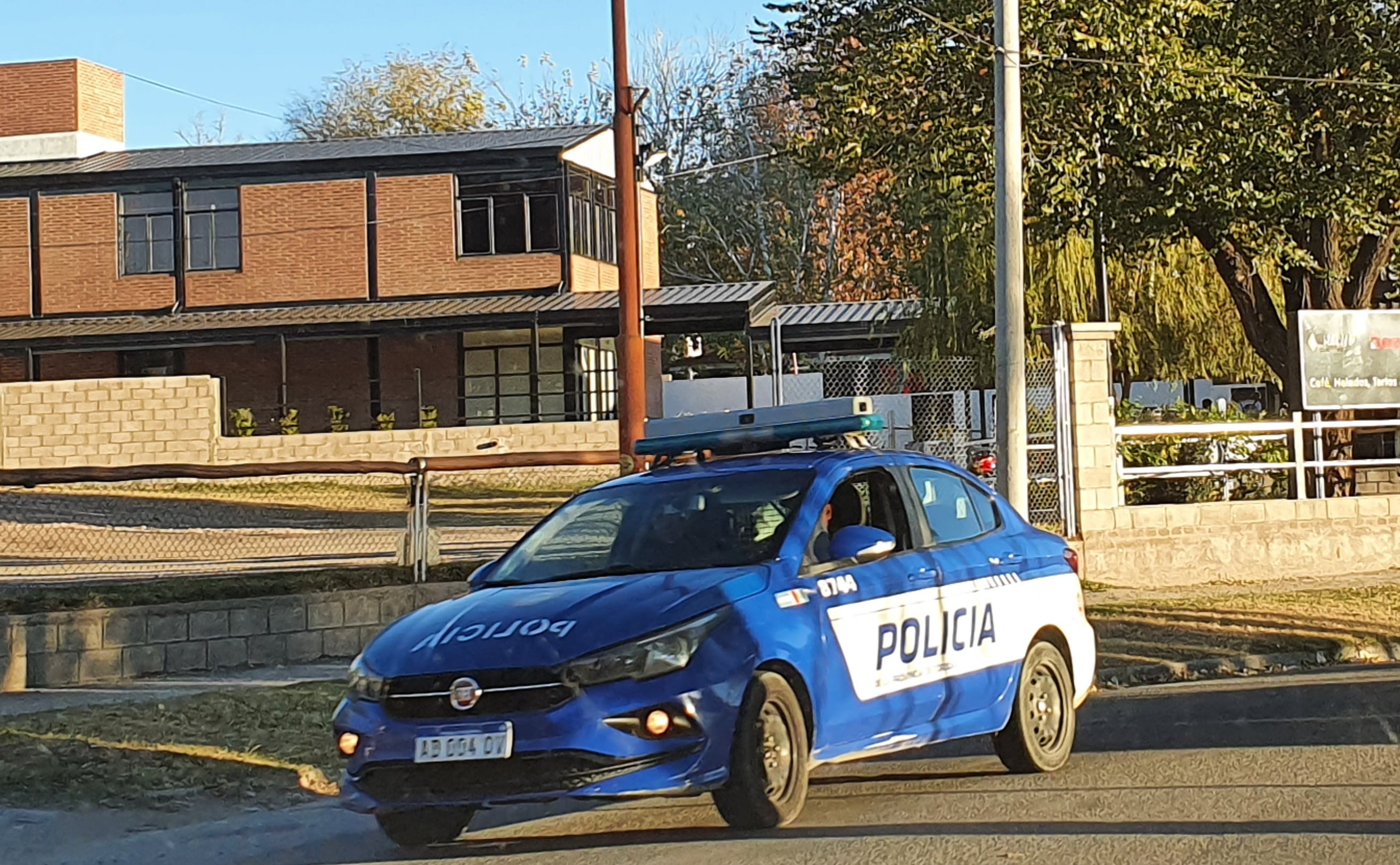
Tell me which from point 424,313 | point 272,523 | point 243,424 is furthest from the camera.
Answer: point 424,313

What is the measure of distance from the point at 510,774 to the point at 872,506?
244 cm

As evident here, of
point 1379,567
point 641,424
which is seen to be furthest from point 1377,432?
point 641,424

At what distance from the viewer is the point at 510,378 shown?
37625 millimetres

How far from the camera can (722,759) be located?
7.18 metres

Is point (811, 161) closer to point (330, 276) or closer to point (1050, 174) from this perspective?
point (1050, 174)

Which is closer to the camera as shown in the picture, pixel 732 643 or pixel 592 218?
pixel 732 643

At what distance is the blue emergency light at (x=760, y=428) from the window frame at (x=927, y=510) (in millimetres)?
322

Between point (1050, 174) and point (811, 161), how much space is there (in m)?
3.55

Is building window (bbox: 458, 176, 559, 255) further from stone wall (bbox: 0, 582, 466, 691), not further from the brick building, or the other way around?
stone wall (bbox: 0, 582, 466, 691)

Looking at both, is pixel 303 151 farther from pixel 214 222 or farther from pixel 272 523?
pixel 272 523

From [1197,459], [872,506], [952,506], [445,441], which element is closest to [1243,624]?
[1197,459]

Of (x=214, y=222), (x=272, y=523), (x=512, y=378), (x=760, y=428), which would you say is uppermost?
(x=214, y=222)

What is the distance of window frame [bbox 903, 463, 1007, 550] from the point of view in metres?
8.88

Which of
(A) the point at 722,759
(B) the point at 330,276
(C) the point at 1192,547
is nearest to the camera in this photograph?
(A) the point at 722,759
